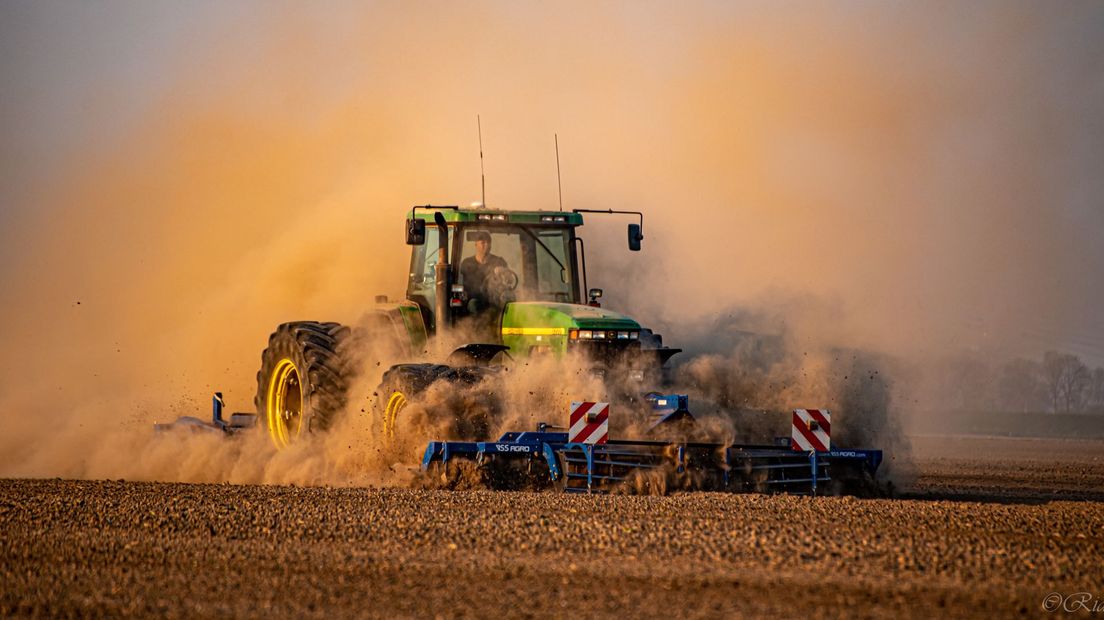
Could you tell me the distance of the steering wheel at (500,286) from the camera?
1530 centimetres

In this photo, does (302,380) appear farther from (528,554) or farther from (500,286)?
(528,554)

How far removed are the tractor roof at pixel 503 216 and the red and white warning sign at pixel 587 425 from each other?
10.5 feet

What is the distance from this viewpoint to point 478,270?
15.4 meters

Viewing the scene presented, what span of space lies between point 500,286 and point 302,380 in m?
2.65

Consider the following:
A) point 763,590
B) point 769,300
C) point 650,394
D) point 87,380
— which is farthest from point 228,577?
point 87,380

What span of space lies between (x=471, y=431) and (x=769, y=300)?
5416 mm

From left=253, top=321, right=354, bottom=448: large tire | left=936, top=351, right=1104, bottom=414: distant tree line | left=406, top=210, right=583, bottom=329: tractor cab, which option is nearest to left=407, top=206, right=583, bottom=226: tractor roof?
left=406, top=210, right=583, bottom=329: tractor cab

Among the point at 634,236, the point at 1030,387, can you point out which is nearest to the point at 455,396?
the point at 634,236

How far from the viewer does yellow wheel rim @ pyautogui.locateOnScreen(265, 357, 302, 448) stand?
16.8 metres

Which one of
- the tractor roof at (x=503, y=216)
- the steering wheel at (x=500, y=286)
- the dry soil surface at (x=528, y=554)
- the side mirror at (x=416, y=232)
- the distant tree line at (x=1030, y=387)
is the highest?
the tractor roof at (x=503, y=216)

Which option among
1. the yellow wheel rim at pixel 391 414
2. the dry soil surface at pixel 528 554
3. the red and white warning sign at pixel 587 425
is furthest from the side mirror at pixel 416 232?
the dry soil surface at pixel 528 554

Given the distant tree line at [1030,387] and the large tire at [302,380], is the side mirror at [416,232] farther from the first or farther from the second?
the distant tree line at [1030,387]

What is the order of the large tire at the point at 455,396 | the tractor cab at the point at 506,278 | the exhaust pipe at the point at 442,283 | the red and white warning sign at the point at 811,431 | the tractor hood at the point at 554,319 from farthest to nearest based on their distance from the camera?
the exhaust pipe at the point at 442,283
the tractor cab at the point at 506,278
the tractor hood at the point at 554,319
the red and white warning sign at the point at 811,431
the large tire at the point at 455,396

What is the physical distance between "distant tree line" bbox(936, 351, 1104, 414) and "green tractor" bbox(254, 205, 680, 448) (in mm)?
41436
